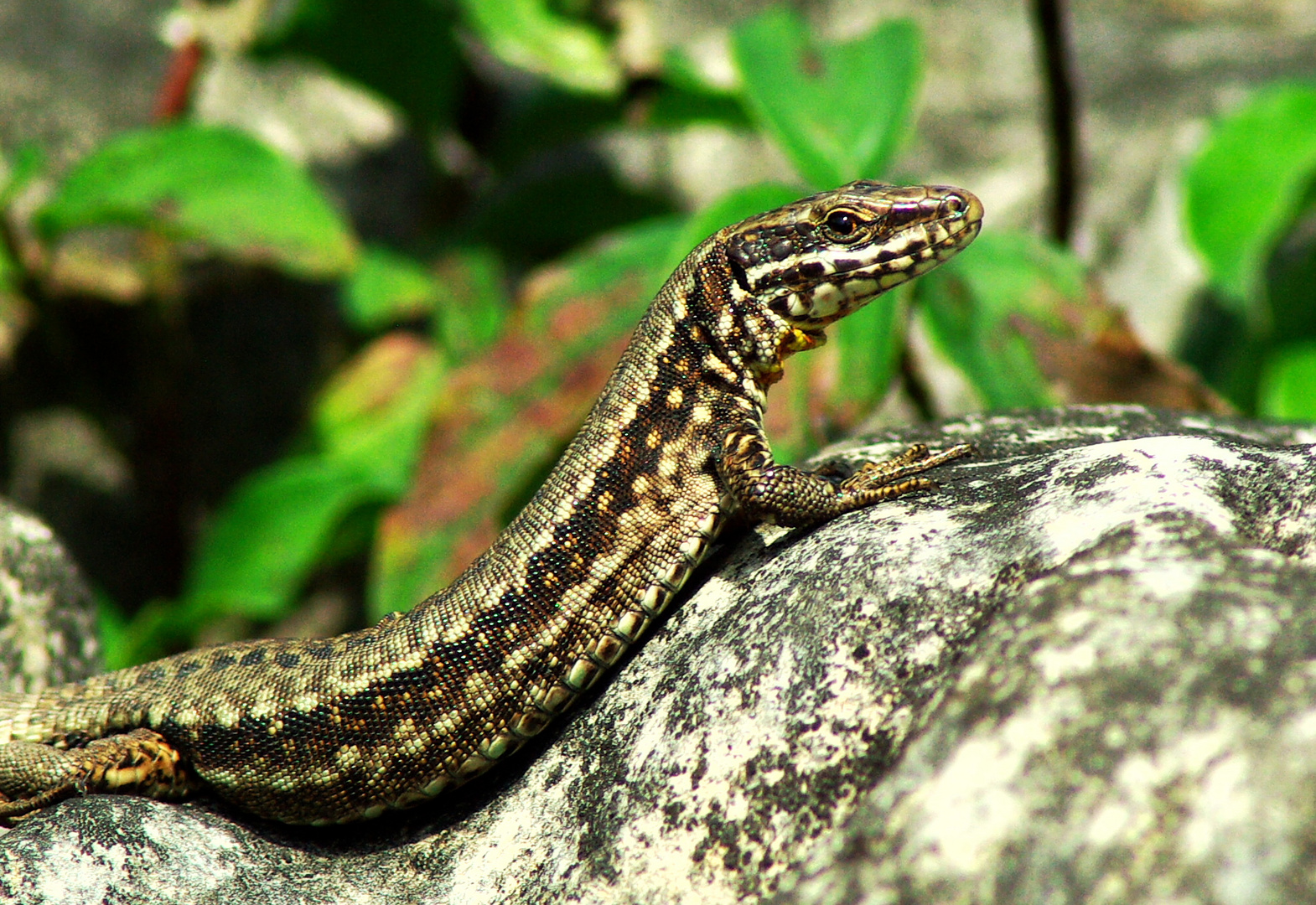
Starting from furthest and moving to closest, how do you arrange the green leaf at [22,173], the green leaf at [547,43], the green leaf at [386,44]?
the green leaf at [386,44]
the green leaf at [547,43]
the green leaf at [22,173]

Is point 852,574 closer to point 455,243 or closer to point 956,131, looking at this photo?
point 455,243

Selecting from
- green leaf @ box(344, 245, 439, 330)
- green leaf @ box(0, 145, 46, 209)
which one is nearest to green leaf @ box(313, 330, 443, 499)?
green leaf @ box(344, 245, 439, 330)

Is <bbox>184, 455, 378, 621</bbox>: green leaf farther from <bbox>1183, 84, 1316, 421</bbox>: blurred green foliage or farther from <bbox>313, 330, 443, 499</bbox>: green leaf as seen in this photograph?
<bbox>1183, 84, 1316, 421</bbox>: blurred green foliage

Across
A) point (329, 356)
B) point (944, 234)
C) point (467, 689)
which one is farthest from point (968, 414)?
point (329, 356)

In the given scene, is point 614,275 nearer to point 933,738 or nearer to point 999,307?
point 999,307

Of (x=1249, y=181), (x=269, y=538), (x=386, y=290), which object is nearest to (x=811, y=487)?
(x=269, y=538)

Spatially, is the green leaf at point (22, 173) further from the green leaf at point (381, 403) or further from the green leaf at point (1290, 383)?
the green leaf at point (1290, 383)

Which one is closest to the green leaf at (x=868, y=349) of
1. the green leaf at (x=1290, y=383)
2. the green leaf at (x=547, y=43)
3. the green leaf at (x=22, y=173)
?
the green leaf at (x=1290, y=383)
